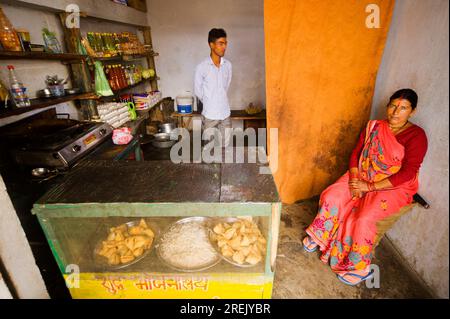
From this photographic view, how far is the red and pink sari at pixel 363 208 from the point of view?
2.04 metres

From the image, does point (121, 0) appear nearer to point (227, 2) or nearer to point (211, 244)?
point (227, 2)

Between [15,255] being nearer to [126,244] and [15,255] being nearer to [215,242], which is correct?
[126,244]

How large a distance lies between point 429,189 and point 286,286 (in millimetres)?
1462

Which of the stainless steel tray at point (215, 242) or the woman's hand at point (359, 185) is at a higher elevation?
the woman's hand at point (359, 185)


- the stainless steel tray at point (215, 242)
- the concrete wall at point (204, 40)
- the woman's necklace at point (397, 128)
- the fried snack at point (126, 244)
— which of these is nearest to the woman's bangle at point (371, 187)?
the woman's necklace at point (397, 128)

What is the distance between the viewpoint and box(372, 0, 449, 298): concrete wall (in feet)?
6.08

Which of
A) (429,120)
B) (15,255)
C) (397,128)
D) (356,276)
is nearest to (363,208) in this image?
(356,276)

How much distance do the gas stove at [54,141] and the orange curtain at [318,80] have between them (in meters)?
1.89

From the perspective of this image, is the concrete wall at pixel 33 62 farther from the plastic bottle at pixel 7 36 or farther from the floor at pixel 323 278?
the floor at pixel 323 278

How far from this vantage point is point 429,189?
6.50 ft

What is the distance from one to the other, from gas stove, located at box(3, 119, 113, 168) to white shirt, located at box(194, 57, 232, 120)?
6.10ft

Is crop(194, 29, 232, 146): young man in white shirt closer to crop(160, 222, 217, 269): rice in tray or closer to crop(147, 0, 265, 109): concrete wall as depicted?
crop(147, 0, 265, 109): concrete wall

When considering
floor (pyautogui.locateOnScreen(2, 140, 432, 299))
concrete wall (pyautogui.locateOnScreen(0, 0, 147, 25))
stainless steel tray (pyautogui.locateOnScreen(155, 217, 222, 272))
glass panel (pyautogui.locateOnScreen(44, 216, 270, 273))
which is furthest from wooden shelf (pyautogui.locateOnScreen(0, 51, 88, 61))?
stainless steel tray (pyautogui.locateOnScreen(155, 217, 222, 272))
